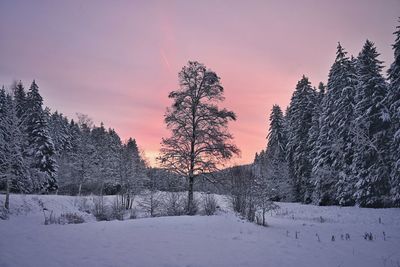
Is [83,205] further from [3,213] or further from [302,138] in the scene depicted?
[302,138]

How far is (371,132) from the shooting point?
93.5 feet

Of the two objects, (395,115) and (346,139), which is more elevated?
(395,115)

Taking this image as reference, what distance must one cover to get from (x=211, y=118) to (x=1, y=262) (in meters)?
17.0

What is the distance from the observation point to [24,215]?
22.6m

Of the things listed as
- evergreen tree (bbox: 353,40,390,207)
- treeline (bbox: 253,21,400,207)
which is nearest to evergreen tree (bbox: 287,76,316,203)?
treeline (bbox: 253,21,400,207)

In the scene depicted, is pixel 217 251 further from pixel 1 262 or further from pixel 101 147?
pixel 101 147

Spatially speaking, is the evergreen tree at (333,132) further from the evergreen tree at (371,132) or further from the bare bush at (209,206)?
the bare bush at (209,206)

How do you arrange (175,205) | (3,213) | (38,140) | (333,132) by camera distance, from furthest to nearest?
(38,140), (333,132), (175,205), (3,213)

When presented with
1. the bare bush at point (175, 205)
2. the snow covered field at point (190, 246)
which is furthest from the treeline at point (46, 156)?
the snow covered field at point (190, 246)

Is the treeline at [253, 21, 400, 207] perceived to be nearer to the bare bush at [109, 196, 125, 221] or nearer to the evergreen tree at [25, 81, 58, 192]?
the bare bush at [109, 196, 125, 221]

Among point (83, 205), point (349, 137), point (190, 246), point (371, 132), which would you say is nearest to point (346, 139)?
point (349, 137)

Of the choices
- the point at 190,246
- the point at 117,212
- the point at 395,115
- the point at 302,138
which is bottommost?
the point at 190,246

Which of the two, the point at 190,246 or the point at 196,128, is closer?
the point at 190,246

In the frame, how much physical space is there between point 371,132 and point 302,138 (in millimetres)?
14356
